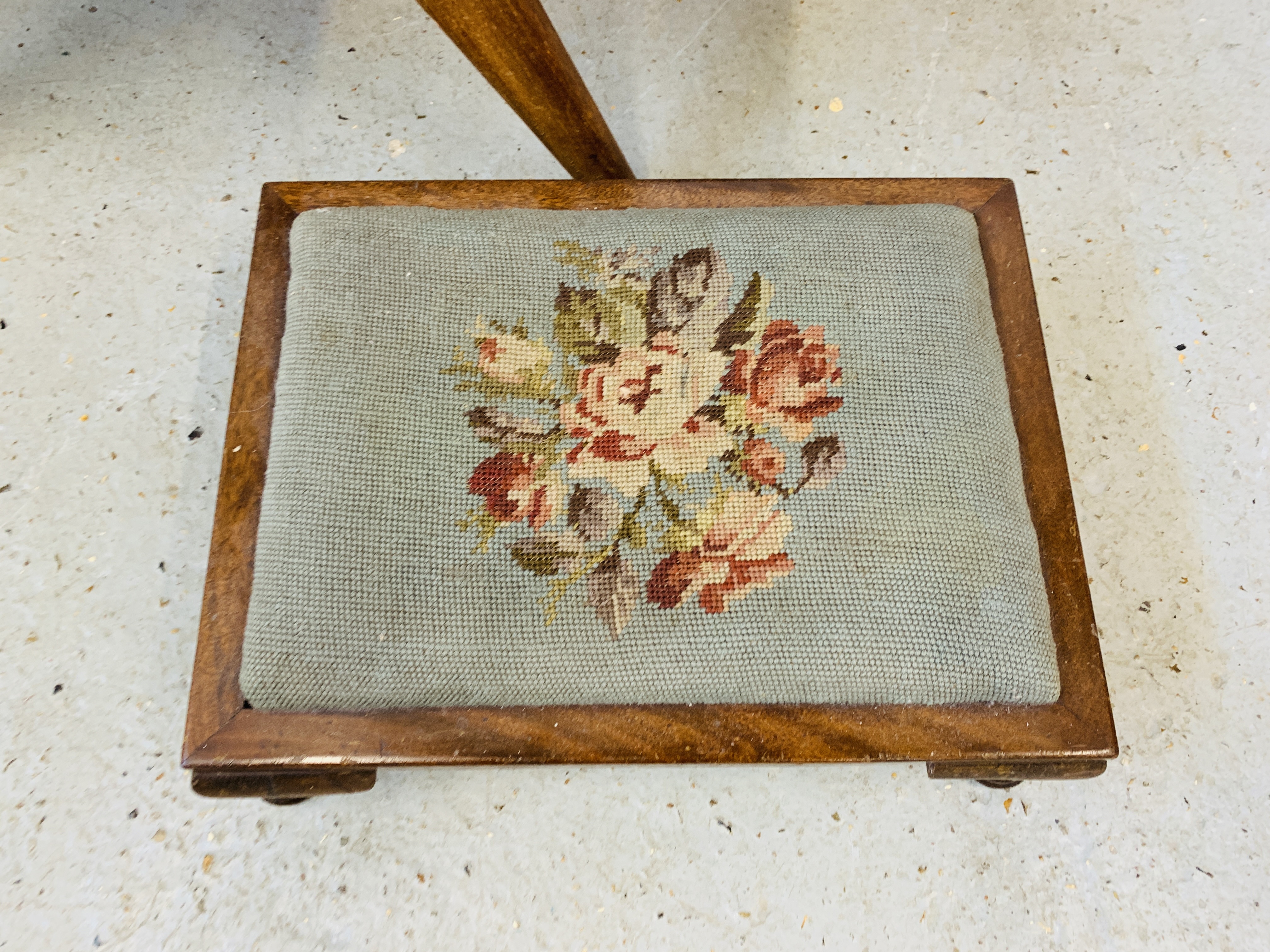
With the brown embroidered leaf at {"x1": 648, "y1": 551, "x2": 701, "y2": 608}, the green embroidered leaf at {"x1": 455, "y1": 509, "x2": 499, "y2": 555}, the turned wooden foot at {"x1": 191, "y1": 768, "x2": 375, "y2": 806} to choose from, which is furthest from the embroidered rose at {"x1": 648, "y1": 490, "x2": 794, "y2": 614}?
the turned wooden foot at {"x1": 191, "y1": 768, "x2": 375, "y2": 806}

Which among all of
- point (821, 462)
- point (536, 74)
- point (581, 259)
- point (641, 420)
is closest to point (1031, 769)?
point (821, 462)

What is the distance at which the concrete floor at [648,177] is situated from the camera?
75 centimetres

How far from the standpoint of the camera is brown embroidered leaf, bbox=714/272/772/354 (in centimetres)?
56

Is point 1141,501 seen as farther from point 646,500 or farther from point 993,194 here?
point 646,500

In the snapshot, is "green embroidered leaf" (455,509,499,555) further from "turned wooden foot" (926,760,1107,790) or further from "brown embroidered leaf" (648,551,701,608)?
"turned wooden foot" (926,760,1107,790)

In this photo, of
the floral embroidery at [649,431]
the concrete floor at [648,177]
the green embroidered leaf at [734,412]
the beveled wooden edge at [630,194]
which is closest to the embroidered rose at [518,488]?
the floral embroidery at [649,431]

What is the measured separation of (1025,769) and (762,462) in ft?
0.97

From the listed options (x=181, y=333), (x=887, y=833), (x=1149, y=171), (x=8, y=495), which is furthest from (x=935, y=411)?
(x=8, y=495)

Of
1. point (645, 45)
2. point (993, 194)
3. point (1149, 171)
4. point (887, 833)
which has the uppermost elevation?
point (645, 45)

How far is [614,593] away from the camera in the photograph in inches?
19.9

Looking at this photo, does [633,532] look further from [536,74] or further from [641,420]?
[536,74]

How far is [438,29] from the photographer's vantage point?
1.02 metres

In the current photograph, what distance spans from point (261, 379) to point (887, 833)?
0.70 metres

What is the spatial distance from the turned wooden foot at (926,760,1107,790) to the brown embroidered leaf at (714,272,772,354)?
0.32 m
